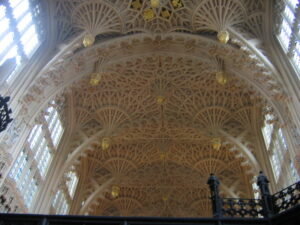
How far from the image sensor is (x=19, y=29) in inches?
833

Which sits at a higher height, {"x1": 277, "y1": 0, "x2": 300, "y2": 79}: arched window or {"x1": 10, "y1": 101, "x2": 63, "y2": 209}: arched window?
{"x1": 277, "y1": 0, "x2": 300, "y2": 79}: arched window

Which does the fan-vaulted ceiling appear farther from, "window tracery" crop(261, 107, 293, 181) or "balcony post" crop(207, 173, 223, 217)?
"balcony post" crop(207, 173, 223, 217)

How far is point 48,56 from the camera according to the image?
2288cm

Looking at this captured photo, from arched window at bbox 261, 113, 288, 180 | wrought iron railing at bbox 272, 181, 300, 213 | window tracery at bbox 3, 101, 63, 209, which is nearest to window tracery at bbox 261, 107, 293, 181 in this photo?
arched window at bbox 261, 113, 288, 180

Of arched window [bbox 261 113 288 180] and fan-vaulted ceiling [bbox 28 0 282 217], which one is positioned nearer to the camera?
fan-vaulted ceiling [bbox 28 0 282 217]

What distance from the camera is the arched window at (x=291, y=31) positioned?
65.4ft

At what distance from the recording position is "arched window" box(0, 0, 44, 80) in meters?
19.7

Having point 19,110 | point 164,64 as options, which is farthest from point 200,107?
point 19,110

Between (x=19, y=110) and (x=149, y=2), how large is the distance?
399 inches

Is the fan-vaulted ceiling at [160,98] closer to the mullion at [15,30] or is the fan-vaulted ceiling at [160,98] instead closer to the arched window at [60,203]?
the arched window at [60,203]

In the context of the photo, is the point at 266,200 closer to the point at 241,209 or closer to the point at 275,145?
the point at 241,209

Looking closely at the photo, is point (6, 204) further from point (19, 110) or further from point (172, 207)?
point (172, 207)

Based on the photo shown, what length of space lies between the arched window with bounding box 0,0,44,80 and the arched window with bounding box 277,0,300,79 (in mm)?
13985

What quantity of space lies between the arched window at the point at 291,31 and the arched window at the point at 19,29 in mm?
13985
